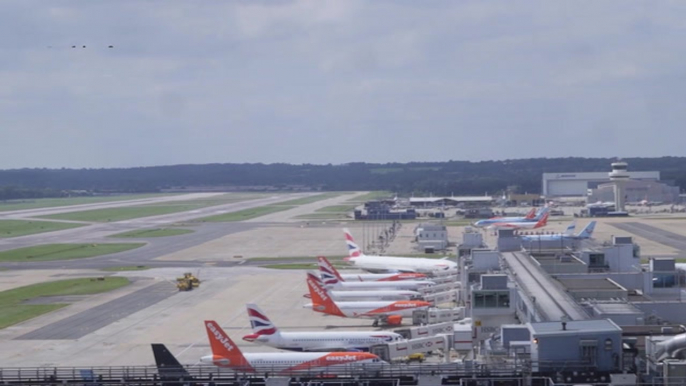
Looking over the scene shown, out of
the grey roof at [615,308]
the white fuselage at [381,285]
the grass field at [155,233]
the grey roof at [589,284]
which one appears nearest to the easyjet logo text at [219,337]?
the grey roof at [589,284]

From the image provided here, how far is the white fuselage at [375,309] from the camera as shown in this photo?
74.1 meters

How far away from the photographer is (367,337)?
61438mm

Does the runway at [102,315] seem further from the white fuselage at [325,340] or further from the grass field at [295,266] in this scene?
the grass field at [295,266]

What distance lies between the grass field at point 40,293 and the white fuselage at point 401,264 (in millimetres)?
27923

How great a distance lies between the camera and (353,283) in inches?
3548

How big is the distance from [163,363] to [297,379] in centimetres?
1933

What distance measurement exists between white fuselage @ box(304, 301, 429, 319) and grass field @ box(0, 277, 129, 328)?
91.1 feet

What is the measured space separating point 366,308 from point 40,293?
40.1 meters

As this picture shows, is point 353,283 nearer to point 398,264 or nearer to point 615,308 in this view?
point 398,264

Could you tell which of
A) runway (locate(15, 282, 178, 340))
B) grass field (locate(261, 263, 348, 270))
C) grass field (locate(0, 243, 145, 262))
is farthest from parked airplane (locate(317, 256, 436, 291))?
grass field (locate(0, 243, 145, 262))

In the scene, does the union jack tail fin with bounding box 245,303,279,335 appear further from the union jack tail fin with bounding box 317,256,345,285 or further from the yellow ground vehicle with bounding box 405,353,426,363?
the union jack tail fin with bounding box 317,256,345,285

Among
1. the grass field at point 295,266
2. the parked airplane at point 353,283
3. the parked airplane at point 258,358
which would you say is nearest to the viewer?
the parked airplane at point 258,358

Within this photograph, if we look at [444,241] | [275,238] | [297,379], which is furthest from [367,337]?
[275,238]

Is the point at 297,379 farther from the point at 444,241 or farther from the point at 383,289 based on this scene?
the point at 444,241
